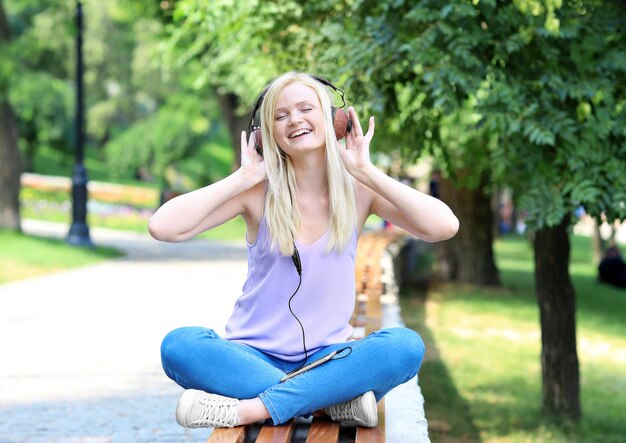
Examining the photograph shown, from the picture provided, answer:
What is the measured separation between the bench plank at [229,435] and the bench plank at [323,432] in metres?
0.24

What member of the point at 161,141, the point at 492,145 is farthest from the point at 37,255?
the point at 161,141

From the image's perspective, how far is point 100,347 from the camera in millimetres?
9086

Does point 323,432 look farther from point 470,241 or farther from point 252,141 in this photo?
point 470,241

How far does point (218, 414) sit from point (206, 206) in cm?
78

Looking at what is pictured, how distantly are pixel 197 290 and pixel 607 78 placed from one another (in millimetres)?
8191

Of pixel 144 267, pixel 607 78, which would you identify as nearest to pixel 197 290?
pixel 144 267

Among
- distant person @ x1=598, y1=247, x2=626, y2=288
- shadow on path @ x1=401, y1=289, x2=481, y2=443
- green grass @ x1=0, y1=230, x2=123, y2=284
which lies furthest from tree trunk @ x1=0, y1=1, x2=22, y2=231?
distant person @ x1=598, y1=247, x2=626, y2=288

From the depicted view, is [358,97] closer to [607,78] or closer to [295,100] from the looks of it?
[607,78]

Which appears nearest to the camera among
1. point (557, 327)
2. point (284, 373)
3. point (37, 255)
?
point (284, 373)

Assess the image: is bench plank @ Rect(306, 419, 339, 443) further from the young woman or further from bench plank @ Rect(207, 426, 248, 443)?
bench plank @ Rect(207, 426, 248, 443)

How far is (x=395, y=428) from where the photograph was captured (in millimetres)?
4766

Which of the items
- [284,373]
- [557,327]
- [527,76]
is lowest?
[557,327]

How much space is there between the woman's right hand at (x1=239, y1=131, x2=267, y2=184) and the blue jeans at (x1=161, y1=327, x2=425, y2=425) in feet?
2.04

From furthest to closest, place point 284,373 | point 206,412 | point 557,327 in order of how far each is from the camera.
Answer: point 557,327
point 284,373
point 206,412
